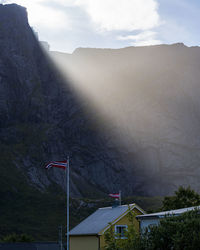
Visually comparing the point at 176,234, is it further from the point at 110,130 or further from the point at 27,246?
the point at 110,130

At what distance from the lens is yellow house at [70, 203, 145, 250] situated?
147ft

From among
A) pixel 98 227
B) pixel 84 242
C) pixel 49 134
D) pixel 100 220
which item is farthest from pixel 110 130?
pixel 98 227

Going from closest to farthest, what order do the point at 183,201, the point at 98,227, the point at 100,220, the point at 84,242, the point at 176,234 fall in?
the point at 176,234, the point at 98,227, the point at 84,242, the point at 100,220, the point at 183,201

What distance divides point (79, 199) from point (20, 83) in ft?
217

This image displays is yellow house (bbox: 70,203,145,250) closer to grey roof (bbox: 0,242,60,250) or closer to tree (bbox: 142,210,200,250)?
grey roof (bbox: 0,242,60,250)

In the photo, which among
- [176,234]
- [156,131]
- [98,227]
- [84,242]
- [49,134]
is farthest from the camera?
[156,131]

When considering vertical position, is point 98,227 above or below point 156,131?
below

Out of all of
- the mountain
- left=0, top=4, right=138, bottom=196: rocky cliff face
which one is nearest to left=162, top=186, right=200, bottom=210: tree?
left=0, top=4, right=138, bottom=196: rocky cliff face

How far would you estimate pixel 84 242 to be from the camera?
47000 mm

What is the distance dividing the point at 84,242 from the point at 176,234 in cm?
2822

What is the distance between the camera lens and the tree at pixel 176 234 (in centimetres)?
1969

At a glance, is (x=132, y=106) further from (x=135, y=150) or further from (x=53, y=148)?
(x=53, y=148)

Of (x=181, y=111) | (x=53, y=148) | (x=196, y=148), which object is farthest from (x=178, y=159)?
(x=53, y=148)

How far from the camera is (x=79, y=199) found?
148 metres
